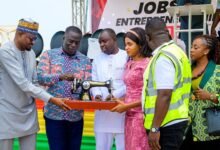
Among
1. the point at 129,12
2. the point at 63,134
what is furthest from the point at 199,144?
the point at 129,12

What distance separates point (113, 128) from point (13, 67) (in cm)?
109

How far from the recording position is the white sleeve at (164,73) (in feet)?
9.31

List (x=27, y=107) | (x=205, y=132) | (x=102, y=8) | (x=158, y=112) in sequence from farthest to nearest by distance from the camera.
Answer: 1. (x=102, y=8)
2. (x=27, y=107)
3. (x=205, y=132)
4. (x=158, y=112)

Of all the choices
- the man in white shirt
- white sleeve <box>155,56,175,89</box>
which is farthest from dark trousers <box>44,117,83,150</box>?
white sleeve <box>155,56,175,89</box>

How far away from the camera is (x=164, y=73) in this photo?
2.85 metres

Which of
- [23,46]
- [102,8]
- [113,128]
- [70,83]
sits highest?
[102,8]

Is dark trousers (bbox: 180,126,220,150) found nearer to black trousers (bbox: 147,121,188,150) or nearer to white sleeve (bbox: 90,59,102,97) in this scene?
black trousers (bbox: 147,121,188,150)

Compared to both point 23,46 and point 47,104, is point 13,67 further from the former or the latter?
point 47,104

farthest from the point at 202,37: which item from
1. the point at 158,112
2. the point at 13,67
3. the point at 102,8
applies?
the point at 102,8

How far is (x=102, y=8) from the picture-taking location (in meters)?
8.02

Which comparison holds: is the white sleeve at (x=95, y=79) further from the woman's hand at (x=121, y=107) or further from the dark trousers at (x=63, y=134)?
the woman's hand at (x=121, y=107)

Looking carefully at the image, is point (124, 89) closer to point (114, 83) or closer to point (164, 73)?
point (114, 83)

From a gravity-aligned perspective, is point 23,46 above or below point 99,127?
above

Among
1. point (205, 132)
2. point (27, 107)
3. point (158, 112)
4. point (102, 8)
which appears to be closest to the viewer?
point (158, 112)
